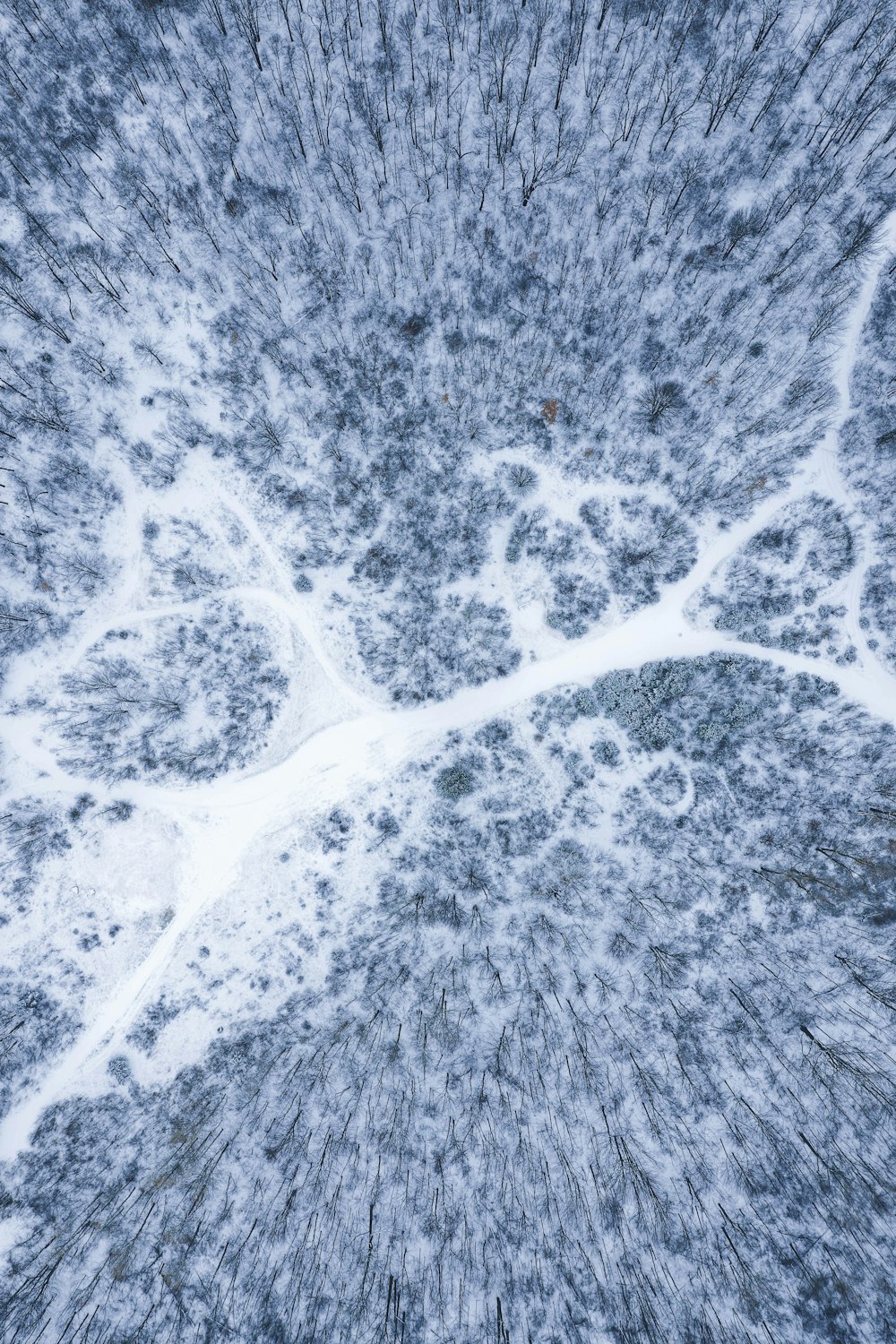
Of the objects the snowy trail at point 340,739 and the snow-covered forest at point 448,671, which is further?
the snowy trail at point 340,739

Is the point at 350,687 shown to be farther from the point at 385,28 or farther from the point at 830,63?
the point at 830,63

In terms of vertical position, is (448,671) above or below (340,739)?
above

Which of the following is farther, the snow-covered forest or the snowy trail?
the snowy trail

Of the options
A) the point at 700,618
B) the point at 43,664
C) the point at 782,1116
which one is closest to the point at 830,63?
the point at 700,618
